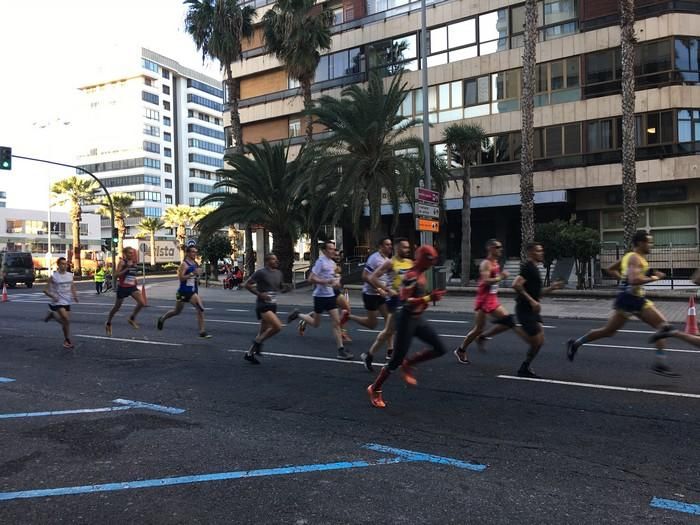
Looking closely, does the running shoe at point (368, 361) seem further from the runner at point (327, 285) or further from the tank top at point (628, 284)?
the tank top at point (628, 284)

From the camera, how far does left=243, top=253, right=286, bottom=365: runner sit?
852 cm

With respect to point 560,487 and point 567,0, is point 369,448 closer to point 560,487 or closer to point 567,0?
point 560,487

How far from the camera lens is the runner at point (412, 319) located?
5855 millimetres

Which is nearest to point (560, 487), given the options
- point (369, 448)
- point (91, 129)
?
point (369, 448)

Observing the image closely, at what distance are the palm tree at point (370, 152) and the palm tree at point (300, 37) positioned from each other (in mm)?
5023

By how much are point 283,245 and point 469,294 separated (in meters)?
9.81

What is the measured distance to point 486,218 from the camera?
32.7m

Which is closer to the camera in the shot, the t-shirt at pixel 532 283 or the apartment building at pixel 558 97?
the t-shirt at pixel 532 283

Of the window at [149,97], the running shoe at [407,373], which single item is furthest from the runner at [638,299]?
the window at [149,97]

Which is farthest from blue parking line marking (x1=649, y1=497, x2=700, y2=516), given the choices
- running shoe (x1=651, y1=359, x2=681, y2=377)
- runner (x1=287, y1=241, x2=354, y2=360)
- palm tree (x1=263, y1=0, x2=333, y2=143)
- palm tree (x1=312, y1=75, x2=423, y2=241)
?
palm tree (x1=263, y1=0, x2=333, y2=143)

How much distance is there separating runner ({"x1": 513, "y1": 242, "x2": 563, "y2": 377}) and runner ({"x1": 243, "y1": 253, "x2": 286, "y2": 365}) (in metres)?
3.47

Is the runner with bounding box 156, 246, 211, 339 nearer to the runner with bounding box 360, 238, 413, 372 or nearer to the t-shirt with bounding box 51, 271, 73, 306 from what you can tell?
the t-shirt with bounding box 51, 271, 73, 306

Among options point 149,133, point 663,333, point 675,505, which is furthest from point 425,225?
point 149,133

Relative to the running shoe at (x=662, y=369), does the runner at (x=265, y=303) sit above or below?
above
